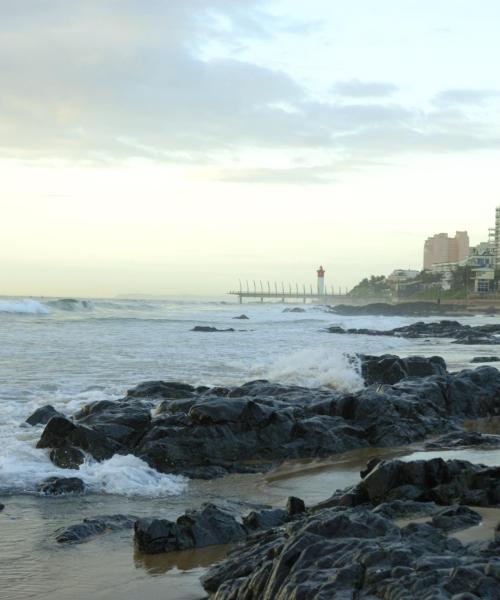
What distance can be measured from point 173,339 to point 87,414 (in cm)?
2390

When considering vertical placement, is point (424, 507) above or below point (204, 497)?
above

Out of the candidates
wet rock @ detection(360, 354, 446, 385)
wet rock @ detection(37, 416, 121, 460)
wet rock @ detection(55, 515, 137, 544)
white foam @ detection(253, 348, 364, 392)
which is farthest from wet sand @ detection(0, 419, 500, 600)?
white foam @ detection(253, 348, 364, 392)

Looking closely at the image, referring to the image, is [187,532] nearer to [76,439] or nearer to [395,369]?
[76,439]

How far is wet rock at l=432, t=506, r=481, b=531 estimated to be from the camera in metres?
5.72

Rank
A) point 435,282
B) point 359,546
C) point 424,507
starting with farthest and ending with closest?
point 435,282
point 424,507
point 359,546

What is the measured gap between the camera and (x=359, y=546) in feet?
15.2

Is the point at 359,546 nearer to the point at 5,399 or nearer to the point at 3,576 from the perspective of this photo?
the point at 3,576

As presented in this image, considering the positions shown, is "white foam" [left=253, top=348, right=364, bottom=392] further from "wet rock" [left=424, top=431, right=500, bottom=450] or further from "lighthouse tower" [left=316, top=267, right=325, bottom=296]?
"lighthouse tower" [left=316, top=267, right=325, bottom=296]

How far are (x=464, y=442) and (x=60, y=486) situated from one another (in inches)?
228

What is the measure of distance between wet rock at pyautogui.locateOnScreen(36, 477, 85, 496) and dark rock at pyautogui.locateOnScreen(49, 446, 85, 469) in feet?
2.57

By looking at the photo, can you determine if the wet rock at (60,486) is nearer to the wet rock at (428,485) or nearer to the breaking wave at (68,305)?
the wet rock at (428,485)

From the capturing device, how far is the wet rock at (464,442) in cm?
1089

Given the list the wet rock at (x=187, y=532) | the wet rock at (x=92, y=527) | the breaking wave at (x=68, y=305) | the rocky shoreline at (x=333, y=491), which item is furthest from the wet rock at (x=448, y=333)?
the breaking wave at (x=68, y=305)

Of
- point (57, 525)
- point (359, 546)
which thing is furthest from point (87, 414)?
point (359, 546)
